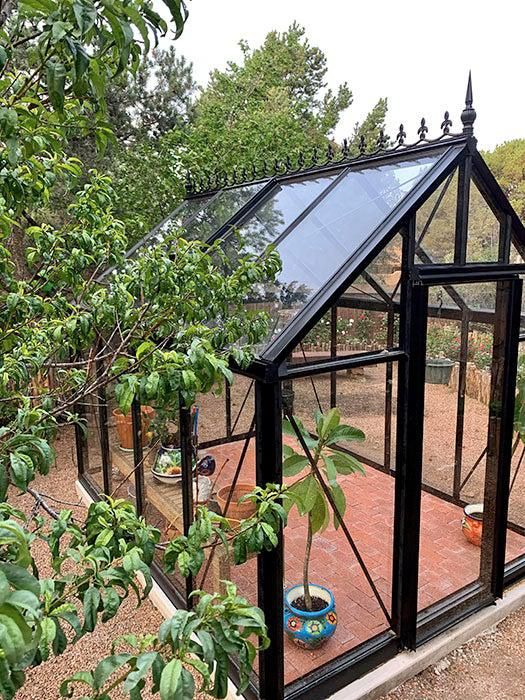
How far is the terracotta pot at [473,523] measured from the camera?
4.04 meters

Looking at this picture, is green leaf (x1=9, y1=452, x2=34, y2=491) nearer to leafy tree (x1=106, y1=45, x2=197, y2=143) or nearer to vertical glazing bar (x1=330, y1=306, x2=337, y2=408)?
vertical glazing bar (x1=330, y1=306, x2=337, y2=408)

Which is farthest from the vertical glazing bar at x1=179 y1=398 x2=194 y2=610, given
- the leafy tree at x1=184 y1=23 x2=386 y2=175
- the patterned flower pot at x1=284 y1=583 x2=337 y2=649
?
the leafy tree at x1=184 y1=23 x2=386 y2=175

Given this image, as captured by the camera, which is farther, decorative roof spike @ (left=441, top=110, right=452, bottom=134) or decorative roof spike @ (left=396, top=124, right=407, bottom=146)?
decorative roof spike @ (left=396, top=124, right=407, bottom=146)

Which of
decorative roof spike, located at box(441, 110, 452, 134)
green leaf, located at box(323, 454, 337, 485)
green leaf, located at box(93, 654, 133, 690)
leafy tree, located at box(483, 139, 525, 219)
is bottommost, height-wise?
green leaf, located at box(323, 454, 337, 485)

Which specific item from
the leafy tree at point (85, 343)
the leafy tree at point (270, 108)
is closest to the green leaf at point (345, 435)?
the leafy tree at point (85, 343)

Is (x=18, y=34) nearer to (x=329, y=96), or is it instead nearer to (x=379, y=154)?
(x=379, y=154)

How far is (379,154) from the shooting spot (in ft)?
11.7

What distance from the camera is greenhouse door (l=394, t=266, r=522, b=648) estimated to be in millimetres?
3090

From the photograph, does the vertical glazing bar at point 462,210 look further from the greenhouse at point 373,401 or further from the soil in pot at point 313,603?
the soil in pot at point 313,603

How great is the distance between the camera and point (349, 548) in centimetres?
314

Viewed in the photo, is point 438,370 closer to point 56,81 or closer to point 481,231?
point 481,231

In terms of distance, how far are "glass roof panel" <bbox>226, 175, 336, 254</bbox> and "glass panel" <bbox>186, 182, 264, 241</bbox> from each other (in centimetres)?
36

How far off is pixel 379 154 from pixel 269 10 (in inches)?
638

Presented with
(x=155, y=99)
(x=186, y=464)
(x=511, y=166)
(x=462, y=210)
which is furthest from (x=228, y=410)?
(x=511, y=166)
